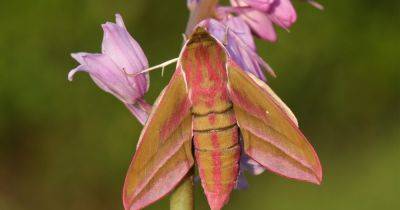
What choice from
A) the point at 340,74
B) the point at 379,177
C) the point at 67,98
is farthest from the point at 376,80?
the point at 67,98

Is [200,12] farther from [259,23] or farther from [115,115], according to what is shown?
[115,115]

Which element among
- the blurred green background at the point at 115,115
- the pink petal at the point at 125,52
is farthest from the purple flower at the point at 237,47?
the blurred green background at the point at 115,115

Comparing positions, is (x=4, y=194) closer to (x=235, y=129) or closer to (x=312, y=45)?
(x=312, y=45)

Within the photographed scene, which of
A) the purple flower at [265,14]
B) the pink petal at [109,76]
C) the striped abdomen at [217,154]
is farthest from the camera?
the purple flower at [265,14]

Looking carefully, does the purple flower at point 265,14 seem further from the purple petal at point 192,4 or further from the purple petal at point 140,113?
the purple petal at point 140,113

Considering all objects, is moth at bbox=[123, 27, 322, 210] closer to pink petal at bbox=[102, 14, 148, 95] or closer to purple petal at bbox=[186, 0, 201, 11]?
pink petal at bbox=[102, 14, 148, 95]

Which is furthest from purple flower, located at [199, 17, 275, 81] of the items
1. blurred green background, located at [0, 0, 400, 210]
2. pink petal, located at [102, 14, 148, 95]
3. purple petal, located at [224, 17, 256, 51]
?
blurred green background, located at [0, 0, 400, 210]
